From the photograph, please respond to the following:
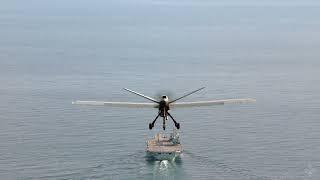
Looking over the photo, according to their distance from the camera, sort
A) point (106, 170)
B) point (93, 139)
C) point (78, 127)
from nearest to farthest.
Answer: point (106, 170) < point (93, 139) < point (78, 127)

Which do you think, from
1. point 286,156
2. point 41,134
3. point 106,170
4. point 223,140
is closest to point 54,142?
point 41,134

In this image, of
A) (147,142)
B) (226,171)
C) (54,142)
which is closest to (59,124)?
(54,142)

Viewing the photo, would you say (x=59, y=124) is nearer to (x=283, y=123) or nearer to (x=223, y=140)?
(x=223, y=140)

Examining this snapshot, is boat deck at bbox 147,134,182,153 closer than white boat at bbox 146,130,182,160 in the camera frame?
No

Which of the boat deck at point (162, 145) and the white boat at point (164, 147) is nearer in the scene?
the white boat at point (164, 147)

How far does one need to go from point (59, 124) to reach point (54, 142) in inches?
831

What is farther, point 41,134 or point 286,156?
point 41,134

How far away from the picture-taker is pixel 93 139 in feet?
570

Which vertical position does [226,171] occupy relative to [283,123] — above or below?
below

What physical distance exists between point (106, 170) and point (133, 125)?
49.1 metres

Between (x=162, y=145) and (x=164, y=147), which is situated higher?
(x=162, y=145)

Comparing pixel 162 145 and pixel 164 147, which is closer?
pixel 164 147

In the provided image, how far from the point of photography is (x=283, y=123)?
198 m

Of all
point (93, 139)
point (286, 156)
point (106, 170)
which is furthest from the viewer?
point (93, 139)
